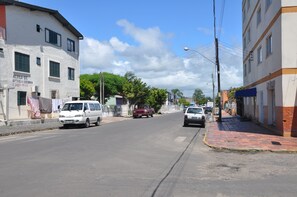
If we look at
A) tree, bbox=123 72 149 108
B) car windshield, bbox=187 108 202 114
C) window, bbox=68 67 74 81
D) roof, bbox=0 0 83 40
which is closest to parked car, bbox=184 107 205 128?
car windshield, bbox=187 108 202 114

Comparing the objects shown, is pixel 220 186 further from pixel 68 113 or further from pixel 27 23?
pixel 27 23

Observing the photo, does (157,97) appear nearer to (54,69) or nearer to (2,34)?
(54,69)

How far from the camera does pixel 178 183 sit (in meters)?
8.34

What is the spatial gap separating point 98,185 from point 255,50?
25.1 metres

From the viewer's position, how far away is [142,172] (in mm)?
9625

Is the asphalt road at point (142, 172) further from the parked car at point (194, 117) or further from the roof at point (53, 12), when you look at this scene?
the roof at point (53, 12)

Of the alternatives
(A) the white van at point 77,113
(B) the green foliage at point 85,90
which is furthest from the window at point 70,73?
(B) the green foliage at point 85,90

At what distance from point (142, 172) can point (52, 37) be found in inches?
1198

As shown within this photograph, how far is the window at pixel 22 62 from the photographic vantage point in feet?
103

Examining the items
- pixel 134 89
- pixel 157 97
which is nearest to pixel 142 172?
pixel 134 89

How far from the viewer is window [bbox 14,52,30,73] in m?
31.3

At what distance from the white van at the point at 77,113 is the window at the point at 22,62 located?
548cm

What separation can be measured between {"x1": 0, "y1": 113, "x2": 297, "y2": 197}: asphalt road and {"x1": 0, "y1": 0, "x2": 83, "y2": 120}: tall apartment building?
17.2 meters

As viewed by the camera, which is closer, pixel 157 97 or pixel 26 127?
pixel 26 127
